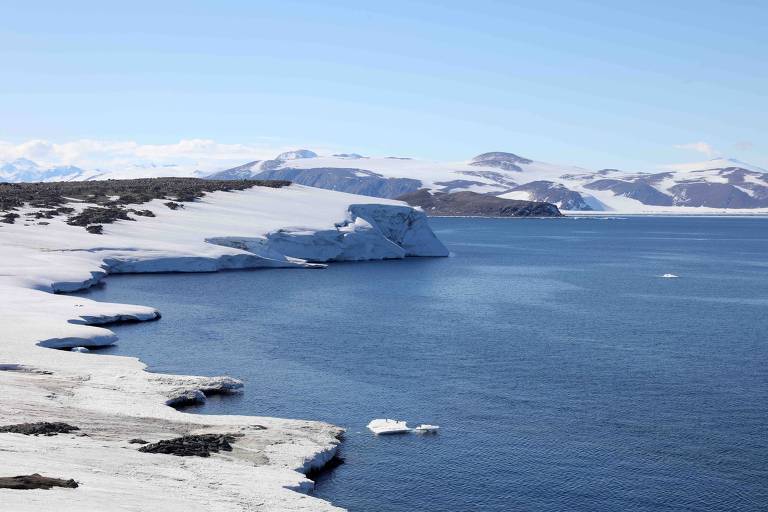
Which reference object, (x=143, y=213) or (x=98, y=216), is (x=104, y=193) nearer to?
(x=143, y=213)

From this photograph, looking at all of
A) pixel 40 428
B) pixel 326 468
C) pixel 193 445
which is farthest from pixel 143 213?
pixel 326 468

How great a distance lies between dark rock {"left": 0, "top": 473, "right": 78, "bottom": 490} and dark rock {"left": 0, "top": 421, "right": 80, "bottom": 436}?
18.7 ft

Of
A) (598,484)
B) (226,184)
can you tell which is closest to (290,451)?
(598,484)

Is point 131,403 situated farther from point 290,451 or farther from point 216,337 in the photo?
point 216,337

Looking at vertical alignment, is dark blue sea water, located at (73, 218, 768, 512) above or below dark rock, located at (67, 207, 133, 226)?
below

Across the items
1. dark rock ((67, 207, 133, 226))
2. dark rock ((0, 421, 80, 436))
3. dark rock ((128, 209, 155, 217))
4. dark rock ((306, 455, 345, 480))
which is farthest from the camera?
dark rock ((128, 209, 155, 217))

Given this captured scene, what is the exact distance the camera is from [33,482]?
21.1 m

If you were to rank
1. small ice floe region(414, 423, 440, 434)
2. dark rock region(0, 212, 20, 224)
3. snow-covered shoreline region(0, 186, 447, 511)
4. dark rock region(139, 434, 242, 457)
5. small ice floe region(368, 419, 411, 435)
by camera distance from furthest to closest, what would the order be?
dark rock region(0, 212, 20, 224) < small ice floe region(414, 423, 440, 434) < small ice floe region(368, 419, 411, 435) < dark rock region(139, 434, 242, 457) < snow-covered shoreline region(0, 186, 447, 511)

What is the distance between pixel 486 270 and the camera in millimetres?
99688

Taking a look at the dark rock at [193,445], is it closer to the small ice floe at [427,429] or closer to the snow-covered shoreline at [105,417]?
→ the snow-covered shoreline at [105,417]

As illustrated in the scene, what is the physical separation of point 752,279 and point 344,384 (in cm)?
6577

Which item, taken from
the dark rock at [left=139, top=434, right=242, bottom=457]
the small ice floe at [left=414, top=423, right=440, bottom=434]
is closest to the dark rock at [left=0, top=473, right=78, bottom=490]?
the dark rock at [left=139, top=434, right=242, bottom=457]

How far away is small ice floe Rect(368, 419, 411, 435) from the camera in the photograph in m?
33.3

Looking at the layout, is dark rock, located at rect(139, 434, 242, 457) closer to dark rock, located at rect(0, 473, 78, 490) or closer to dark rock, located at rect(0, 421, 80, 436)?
dark rock, located at rect(0, 421, 80, 436)
